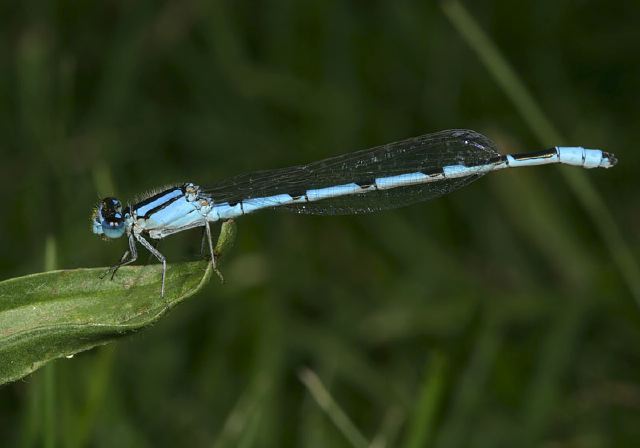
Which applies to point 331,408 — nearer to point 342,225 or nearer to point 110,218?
point 110,218

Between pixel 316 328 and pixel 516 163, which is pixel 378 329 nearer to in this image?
pixel 316 328

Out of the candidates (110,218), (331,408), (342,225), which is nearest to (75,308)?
(110,218)

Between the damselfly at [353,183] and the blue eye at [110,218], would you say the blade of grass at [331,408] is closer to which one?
the damselfly at [353,183]

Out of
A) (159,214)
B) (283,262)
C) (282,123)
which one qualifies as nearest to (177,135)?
(282,123)

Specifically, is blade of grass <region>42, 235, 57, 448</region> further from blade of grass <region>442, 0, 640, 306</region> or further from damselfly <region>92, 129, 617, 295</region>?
blade of grass <region>442, 0, 640, 306</region>

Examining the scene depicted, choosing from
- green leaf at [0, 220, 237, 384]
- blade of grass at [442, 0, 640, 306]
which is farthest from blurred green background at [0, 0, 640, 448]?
green leaf at [0, 220, 237, 384]
